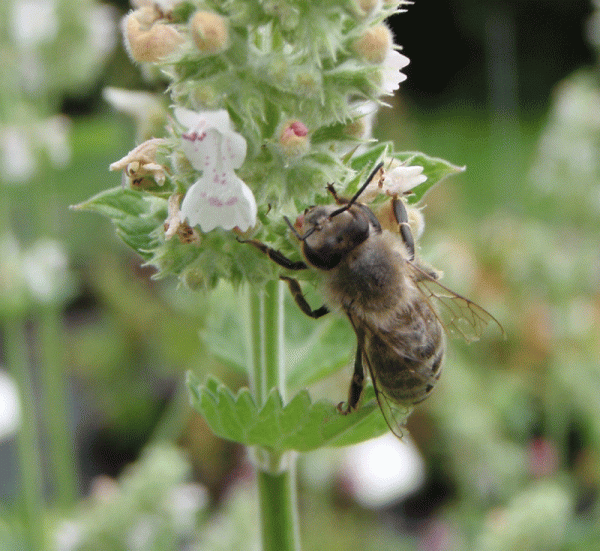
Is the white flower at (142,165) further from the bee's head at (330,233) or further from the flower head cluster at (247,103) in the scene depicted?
the bee's head at (330,233)

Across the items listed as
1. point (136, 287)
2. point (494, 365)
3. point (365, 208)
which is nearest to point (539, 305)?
point (494, 365)

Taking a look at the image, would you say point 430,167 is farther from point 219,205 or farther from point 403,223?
point 219,205

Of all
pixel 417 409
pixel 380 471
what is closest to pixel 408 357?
pixel 380 471

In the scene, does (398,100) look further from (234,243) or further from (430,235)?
(234,243)

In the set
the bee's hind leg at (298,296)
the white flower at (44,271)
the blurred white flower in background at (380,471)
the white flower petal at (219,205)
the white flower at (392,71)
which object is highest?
the white flower at (392,71)

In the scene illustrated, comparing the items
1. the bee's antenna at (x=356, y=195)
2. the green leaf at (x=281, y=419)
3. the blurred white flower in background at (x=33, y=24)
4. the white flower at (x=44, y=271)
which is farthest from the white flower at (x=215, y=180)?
the blurred white flower in background at (x=33, y=24)

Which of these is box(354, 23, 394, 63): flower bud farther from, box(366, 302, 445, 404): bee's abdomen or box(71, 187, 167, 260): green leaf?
box(366, 302, 445, 404): bee's abdomen
